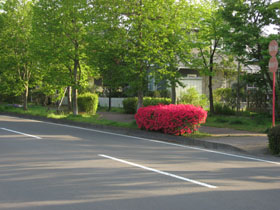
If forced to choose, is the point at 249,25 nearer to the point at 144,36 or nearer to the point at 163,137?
the point at 144,36

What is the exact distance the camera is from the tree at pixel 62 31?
69.2 ft

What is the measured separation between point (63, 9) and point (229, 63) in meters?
10.9

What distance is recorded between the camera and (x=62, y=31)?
70.0ft

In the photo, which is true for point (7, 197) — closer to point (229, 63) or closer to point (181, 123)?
point (181, 123)

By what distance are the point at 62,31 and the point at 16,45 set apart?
8145 millimetres

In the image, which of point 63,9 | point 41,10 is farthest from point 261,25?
point 41,10

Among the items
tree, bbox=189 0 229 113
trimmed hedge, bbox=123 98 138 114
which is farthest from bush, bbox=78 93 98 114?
tree, bbox=189 0 229 113

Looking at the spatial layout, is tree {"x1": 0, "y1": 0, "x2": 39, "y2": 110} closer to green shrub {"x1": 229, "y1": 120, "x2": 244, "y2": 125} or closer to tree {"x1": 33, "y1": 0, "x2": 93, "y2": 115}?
tree {"x1": 33, "y1": 0, "x2": 93, "y2": 115}

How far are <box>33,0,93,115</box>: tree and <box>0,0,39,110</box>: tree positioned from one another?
19.5 ft

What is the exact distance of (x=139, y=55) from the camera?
16.7 meters

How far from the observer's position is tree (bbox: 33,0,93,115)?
69.2ft

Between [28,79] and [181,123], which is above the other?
[28,79]

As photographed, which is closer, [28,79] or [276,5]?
[276,5]

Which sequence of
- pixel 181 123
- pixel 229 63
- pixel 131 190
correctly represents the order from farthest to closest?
pixel 229 63 → pixel 181 123 → pixel 131 190
